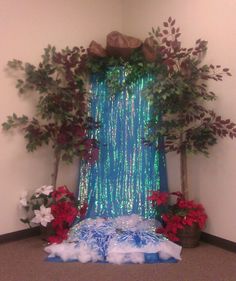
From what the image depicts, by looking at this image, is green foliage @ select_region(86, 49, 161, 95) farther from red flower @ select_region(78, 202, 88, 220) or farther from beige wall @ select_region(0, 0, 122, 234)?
red flower @ select_region(78, 202, 88, 220)

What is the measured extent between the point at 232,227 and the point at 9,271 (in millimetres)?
1628

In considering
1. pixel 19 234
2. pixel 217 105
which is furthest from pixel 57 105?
pixel 217 105

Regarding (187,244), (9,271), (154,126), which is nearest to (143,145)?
(154,126)

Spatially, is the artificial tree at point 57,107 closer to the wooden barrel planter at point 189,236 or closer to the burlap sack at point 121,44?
the burlap sack at point 121,44

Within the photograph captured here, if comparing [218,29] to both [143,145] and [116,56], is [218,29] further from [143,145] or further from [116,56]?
[143,145]

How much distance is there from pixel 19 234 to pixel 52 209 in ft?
1.34

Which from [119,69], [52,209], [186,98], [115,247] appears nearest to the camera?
[115,247]

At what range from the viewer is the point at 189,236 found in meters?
2.74

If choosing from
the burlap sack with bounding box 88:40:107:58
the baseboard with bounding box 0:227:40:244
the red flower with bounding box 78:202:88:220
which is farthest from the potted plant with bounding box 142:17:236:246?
the baseboard with bounding box 0:227:40:244

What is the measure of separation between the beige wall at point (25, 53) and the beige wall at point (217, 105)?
90cm

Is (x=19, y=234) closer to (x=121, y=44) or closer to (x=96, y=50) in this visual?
(x=96, y=50)

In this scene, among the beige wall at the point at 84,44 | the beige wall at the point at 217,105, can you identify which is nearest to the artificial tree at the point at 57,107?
the beige wall at the point at 84,44

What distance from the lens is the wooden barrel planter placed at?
8.98 ft

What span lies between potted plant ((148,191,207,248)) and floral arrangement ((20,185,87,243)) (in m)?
0.67
